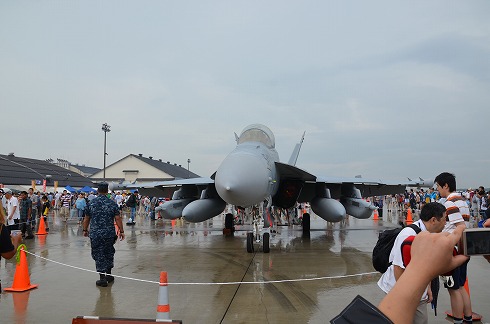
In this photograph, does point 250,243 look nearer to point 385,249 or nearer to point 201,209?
point 201,209

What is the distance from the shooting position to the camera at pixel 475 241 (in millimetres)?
2082

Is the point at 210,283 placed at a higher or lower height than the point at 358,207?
lower

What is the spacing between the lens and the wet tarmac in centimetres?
517

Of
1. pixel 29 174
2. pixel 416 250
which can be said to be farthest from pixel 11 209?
pixel 29 174

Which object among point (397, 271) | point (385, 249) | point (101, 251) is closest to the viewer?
point (397, 271)

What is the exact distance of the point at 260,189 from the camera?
343 inches

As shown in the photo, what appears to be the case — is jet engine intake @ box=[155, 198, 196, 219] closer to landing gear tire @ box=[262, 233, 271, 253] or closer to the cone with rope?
landing gear tire @ box=[262, 233, 271, 253]

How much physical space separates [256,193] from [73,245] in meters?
6.19

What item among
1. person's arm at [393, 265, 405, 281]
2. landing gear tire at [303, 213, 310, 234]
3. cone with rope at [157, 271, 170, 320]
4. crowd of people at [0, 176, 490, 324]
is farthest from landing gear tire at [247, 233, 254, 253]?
person's arm at [393, 265, 405, 281]

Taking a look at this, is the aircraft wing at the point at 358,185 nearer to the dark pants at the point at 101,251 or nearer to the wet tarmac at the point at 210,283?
the wet tarmac at the point at 210,283

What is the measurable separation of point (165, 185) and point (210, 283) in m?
8.74

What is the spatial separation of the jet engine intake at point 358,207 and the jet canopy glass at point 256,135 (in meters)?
3.83

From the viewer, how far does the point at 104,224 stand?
6887 millimetres

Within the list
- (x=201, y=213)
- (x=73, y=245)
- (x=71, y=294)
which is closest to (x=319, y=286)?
(x=71, y=294)
